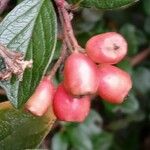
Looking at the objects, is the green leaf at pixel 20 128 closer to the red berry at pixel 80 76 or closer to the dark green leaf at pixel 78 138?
the red berry at pixel 80 76

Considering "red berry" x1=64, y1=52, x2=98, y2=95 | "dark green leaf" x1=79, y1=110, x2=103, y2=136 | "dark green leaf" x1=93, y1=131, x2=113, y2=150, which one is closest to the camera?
"red berry" x1=64, y1=52, x2=98, y2=95

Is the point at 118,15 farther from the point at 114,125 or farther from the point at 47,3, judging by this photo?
the point at 47,3

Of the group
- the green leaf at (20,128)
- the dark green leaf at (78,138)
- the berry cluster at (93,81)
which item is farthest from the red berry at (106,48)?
the dark green leaf at (78,138)

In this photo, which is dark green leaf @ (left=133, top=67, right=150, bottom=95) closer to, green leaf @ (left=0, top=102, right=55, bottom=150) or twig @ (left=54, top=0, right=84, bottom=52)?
green leaf @ (left=0, top=102, right=55, bottom=150)

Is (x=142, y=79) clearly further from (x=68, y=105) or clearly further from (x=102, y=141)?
(x=68, y=105)

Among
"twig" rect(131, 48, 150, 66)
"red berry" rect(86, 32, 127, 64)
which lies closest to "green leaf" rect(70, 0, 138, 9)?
"red berry" rect(86, 32, 127, 64)

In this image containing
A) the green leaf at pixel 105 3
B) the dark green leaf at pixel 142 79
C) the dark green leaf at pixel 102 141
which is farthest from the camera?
the dark green leaf at pixel 142 79

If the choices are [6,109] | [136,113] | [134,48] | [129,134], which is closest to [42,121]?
[6,109]
